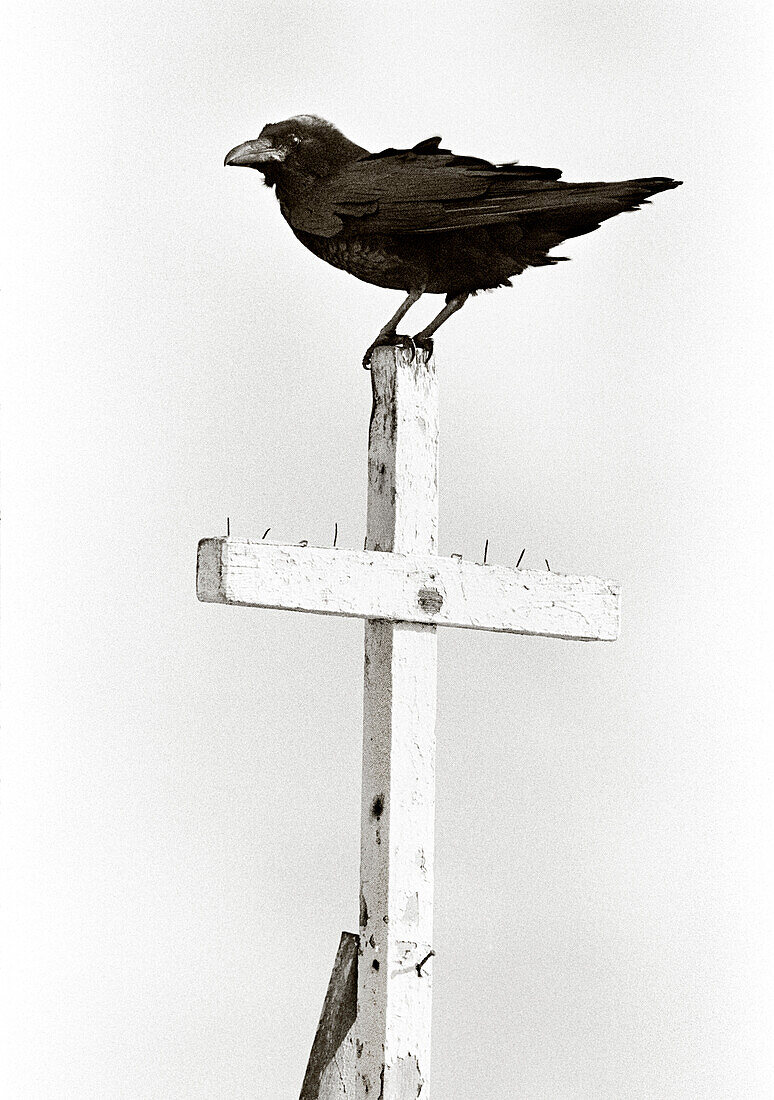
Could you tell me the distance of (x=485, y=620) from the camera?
2.22 meters

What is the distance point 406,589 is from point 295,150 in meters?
0.73

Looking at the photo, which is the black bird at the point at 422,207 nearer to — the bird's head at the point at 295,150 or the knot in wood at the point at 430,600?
the bird's head at the point at 295,150

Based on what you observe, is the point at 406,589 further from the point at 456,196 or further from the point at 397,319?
the point at 456,196

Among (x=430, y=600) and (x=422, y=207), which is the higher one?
(x=422, y=207)

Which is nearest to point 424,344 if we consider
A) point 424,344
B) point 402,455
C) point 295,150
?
point 424,344

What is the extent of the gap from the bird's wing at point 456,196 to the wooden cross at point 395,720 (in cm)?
21

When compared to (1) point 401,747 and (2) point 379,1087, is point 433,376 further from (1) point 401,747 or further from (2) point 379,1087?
(2) point 379,1087

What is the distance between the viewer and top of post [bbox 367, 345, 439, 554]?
7.09 feet

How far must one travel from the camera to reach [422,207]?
2.17 m

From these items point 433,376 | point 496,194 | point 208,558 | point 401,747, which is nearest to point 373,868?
point 401,747

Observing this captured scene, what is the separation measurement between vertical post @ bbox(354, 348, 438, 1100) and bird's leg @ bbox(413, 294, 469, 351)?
0.08m

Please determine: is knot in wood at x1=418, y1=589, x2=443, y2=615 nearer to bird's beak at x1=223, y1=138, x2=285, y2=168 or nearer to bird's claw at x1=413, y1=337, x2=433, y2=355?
bird's claw at x1=413, y1=337, x2=433, y2=355

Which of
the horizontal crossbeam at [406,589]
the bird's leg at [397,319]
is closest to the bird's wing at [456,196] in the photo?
the bird's leg at [397,319]

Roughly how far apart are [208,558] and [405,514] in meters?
0.37
